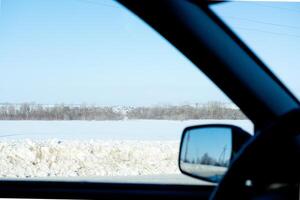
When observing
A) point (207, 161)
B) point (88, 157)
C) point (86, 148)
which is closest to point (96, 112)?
point (86, 148)

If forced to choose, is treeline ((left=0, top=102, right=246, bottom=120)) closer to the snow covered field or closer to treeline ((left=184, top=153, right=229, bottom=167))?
the snow covered field

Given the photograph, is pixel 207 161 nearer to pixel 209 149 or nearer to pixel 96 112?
pixel 209 149

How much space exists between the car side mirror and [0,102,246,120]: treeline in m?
1.10

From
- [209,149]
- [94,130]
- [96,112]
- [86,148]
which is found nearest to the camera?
[209,149]

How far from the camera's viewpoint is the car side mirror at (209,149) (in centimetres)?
214

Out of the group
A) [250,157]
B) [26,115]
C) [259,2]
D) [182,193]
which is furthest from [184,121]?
[250,157]

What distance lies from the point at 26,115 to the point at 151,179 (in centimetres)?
126

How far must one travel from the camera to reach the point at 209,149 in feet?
7.38

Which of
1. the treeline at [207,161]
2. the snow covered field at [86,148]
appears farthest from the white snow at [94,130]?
the treeline at [207,161]

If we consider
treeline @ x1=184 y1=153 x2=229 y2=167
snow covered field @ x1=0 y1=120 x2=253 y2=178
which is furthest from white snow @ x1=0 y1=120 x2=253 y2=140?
treeline @ x1=184 y1=153 x2=229 y2=167

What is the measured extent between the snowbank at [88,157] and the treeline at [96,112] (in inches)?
18.6

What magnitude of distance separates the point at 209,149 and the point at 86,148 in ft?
8.68

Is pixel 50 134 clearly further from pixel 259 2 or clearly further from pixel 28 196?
pixel 259 2

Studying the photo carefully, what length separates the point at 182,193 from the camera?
2895mm
